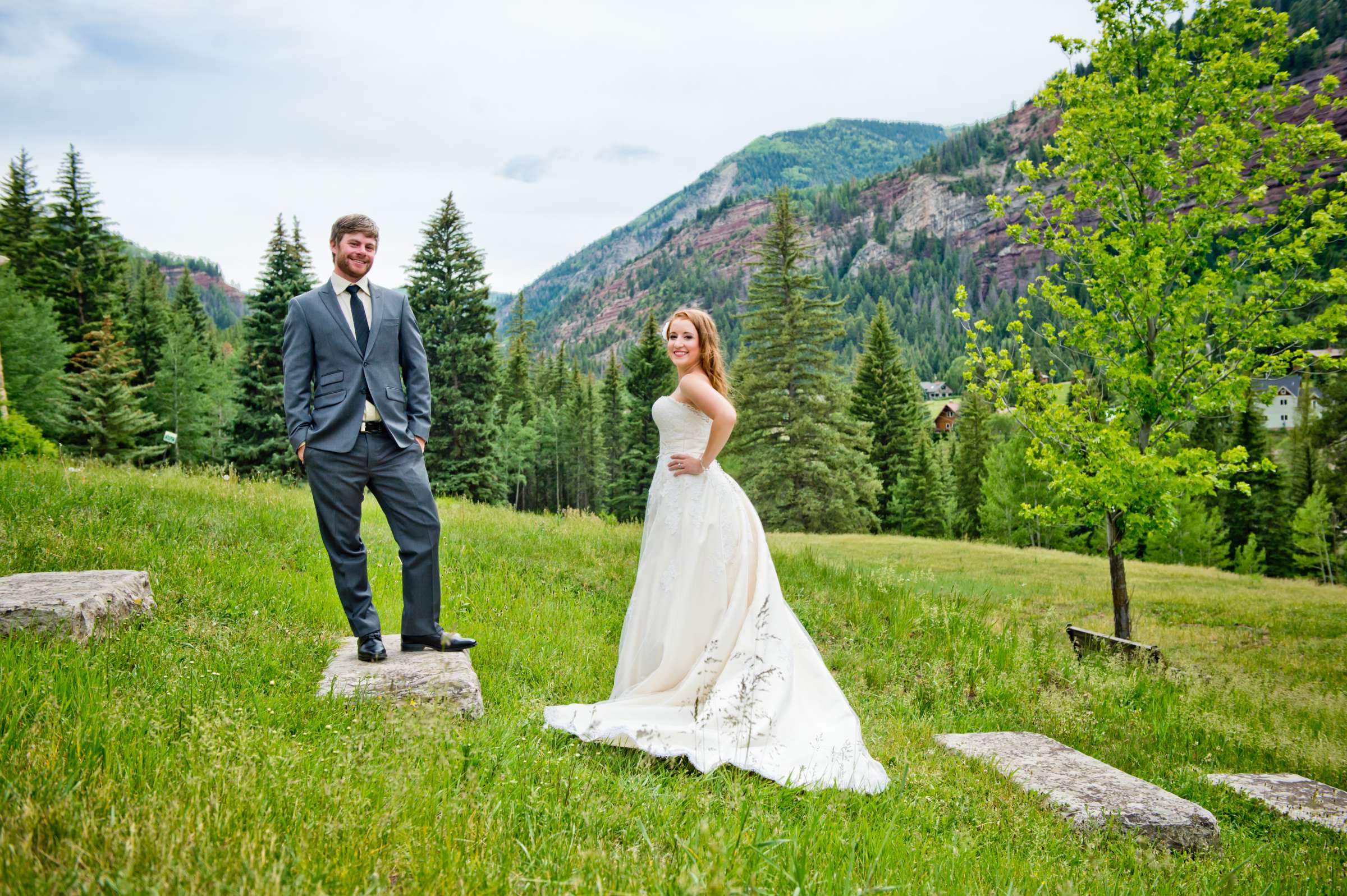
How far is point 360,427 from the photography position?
4.90 m

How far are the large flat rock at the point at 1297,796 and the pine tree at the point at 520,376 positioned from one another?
58684 mm

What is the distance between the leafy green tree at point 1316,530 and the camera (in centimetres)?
4409

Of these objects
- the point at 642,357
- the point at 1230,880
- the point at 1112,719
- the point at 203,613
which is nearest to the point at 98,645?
the point at 203,613

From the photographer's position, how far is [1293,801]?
502 centimetres

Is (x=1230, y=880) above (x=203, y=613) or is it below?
below

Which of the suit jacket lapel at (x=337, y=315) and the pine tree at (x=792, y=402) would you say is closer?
the suit jacket lapel at (x=337, y=315)

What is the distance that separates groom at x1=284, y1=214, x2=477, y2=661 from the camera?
191 inches

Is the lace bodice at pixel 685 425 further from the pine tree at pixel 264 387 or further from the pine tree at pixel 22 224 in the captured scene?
the pine tree at pixel 22 224

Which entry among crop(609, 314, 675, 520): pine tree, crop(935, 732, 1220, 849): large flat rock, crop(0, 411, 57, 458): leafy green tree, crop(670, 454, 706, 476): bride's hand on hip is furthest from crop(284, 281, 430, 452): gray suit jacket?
crop(609, 314, 675, 520): pine tree

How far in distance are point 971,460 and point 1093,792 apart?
190 feet

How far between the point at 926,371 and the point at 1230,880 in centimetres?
17920

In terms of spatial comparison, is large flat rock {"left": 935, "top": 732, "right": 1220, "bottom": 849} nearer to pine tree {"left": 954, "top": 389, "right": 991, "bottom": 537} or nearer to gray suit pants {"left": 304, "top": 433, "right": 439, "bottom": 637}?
gray suit pants {"left": 304, "top": 433, "right": 439, "bottom": 637}

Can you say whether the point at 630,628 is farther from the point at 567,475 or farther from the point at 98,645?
the point at 567,475

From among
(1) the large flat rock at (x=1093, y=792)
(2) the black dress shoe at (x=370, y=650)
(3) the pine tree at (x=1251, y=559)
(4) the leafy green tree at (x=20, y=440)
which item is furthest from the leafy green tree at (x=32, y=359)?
(3) the pine tree at (x=1251, y=559)
